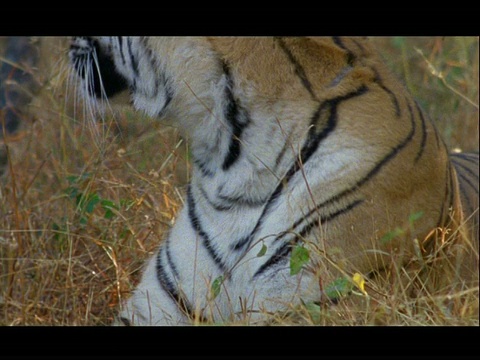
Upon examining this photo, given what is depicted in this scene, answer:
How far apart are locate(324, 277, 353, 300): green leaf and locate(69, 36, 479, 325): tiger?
57mm

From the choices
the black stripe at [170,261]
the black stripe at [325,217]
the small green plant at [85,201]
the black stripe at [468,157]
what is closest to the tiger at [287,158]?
the black stripe at [325,217]

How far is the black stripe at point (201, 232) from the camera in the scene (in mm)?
2635

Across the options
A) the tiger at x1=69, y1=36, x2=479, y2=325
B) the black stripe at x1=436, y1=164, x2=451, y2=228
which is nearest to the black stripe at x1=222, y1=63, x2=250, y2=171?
the tiger at x1=69, y1=36, x2=479, y2=325

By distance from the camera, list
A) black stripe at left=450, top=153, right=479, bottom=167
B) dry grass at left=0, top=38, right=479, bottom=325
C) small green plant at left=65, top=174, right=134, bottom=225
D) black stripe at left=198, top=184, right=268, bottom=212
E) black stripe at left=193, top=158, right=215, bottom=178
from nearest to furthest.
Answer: black stripe at left=198, top=184, right=268, bottom=212 < black stripe at left=193, top=158, right=215, bottom=178 < dry grass at left=0, top=38, right=479, bottom=325 < small green plant at left=65, top=174, right=134, bottom=225 < black stripe at left=450, top=153, right=479, bottom=167

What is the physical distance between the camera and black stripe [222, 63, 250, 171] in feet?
8.18

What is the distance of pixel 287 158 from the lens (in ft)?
8.24

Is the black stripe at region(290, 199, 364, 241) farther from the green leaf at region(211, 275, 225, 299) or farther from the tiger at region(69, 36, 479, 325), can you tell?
the green leaf at region(211, 275, 225, 299)

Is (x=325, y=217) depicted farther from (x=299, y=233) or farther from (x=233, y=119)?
(x=233, y=119)

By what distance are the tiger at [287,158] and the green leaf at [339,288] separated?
6cm

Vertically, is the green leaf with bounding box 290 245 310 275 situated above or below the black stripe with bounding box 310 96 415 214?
below

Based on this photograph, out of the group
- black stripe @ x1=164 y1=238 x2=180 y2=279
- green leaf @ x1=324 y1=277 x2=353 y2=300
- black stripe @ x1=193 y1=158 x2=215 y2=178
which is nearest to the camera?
green leaf @ x1=324 y1=277 x2=353 y2=300

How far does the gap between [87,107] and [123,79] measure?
15 cm

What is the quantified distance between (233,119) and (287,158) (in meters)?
0.18

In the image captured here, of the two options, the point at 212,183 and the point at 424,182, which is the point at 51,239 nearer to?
the point at 212,183
